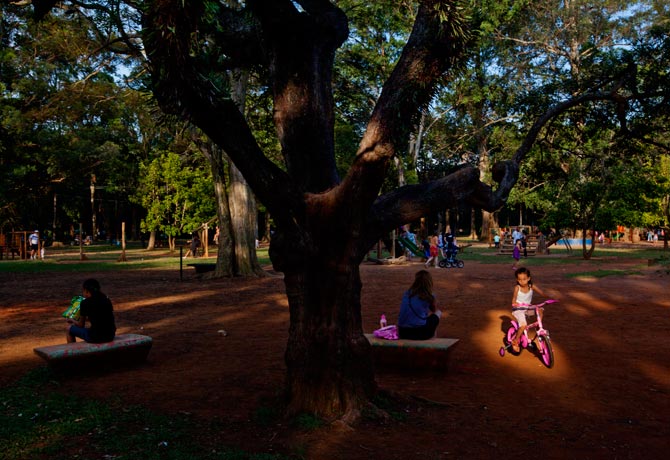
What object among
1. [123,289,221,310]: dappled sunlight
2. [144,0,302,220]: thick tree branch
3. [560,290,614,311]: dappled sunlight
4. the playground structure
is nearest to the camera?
[144,0,302,220]: thick tree branch

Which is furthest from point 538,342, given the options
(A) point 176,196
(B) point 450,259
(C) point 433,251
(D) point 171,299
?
(A) point 176,196

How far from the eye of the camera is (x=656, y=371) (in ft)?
25.2

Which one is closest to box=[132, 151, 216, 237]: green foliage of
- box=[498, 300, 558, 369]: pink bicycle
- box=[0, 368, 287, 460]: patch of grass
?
box=[498, 300, 558, 369]: pink bicycle

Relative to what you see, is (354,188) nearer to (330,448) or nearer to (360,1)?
(330,448)

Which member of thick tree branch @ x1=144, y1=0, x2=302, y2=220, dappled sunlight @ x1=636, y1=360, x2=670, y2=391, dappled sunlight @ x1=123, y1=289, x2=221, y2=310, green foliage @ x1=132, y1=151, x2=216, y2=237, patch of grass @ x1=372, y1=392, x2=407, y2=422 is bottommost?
dappled sunlight @ x1=636, y1=360, x2=670, y2=391

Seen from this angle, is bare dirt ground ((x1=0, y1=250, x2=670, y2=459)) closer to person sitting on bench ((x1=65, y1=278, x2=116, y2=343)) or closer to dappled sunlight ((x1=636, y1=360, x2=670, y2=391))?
dappled sunlight ((x1=636, y1=360, x2=670, y2=391))

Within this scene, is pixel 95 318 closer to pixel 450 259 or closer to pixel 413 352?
pixel 413 352

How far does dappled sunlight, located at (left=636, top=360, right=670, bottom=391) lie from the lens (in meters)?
7.21

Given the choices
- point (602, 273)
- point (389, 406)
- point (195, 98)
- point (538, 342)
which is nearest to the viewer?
point (195, 98)

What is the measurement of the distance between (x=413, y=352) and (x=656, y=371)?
3185 mm

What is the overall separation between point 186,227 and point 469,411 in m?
34.5

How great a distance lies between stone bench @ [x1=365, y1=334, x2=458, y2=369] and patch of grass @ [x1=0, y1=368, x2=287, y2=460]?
2.86m

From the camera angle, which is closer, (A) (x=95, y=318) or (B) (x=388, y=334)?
(A) (x=95, y=318)

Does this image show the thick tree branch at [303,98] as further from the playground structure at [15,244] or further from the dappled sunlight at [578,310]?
the playground structure at [15,244]
